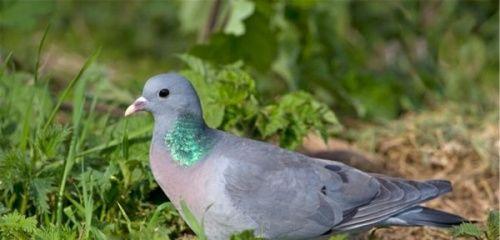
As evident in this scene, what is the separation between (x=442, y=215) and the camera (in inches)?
145

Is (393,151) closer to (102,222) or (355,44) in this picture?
(355,44)

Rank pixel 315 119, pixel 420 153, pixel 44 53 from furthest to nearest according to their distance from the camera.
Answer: pixel 44 53, pixel 420 153, pixel 315 119

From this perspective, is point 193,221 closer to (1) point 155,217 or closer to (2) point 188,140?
(1) point 155,217

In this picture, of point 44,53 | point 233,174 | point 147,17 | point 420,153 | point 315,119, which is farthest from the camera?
point 147,17

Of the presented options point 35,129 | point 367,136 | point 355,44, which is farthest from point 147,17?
point 35,129

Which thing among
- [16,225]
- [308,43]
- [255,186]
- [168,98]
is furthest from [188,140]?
[308,43]

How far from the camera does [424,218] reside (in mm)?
3689

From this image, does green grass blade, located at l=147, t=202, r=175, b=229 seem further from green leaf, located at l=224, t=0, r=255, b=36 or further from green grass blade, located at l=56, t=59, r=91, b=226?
green leaf, located at l=224, t=0, r=255, b=36

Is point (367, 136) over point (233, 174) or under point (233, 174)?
under

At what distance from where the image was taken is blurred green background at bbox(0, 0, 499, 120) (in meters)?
5.05

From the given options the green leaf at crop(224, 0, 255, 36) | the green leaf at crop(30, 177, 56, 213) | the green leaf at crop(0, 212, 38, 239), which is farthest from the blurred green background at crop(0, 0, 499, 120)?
the green leaf at crop(0, 212, 38, 239)

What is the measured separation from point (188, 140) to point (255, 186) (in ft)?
0.87

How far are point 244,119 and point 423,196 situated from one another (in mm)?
808

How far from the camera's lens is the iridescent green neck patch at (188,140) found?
3.54 metres
